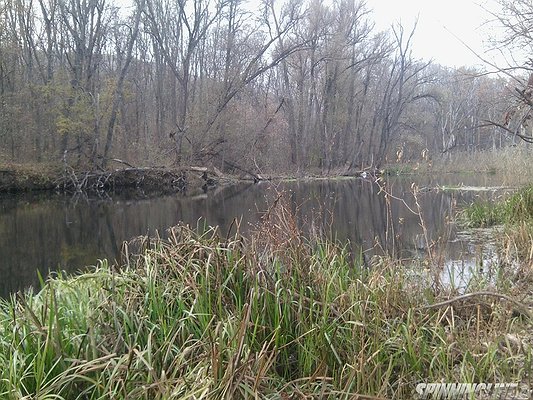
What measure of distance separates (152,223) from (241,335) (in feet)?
36.3

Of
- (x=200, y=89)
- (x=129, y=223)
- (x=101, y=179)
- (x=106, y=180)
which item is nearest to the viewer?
(x=129, y=223)

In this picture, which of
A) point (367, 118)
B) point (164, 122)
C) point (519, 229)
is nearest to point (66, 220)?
point (519, 229)

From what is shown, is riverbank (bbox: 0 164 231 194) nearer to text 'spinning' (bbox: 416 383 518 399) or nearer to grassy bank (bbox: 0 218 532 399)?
grassy bank (bbox: 0 218 532 399)

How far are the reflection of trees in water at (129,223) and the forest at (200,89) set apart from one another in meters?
5.90

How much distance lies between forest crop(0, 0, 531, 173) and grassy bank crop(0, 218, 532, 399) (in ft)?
52.3

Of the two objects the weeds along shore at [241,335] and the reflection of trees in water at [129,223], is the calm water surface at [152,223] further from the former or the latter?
the weeds along shore at [241,335]

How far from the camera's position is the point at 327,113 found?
3672cm

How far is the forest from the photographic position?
2584 cm

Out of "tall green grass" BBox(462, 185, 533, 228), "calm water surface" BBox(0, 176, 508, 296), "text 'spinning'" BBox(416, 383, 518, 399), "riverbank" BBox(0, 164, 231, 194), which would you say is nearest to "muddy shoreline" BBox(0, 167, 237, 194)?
"riverbank" BBox(0, 164, 231, 194)

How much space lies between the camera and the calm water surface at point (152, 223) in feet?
23.7

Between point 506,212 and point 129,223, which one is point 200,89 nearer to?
point 129,223

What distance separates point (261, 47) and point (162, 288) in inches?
1194

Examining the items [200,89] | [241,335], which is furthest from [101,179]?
[241,335]

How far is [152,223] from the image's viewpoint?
42.1 ft
